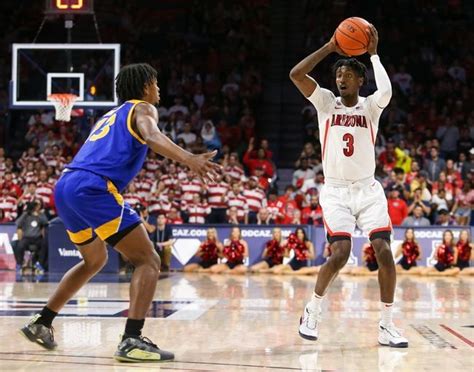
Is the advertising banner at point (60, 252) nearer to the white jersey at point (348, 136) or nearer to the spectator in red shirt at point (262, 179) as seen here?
the spectator in red shirt at point (262, 179)

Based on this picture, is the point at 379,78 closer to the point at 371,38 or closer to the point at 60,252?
the point at 371,38

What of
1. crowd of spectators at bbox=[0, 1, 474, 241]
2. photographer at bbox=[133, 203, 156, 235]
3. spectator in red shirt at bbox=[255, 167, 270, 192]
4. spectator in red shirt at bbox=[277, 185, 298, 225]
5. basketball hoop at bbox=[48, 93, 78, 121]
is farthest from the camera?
spectator in red shirt at bbox=[255, 167, 270, 192]

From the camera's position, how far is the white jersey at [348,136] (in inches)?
290

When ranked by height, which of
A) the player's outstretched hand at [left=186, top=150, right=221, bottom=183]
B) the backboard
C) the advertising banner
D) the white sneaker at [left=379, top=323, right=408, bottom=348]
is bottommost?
the advertising banner

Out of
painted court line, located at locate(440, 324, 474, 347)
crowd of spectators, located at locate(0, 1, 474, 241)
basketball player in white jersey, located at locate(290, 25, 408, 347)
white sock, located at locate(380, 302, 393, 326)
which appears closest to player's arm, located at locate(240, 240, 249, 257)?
crowd of spectators, located at locate(0, 1, 474, 241)

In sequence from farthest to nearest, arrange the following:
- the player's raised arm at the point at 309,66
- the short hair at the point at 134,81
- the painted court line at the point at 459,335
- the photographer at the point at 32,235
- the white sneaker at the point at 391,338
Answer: the photographer at the point at 32,235 → the player's raised arm at the point at 309,66 → the painted court line at the point at 459,335 → the white sneaker at the point at 391,338 → the short hair at the point at 134,81

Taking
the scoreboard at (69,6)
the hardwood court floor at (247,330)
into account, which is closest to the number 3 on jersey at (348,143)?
the hardwood court floor at (247,330)

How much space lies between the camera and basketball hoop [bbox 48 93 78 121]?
52.5ft

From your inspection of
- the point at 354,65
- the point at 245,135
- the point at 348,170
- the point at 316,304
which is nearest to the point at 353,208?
the point at 348,170

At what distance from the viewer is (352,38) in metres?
7.14

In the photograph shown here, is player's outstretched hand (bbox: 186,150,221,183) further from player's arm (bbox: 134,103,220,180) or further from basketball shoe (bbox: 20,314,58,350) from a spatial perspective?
basketball shoe (bbox: 20,314,58,350)

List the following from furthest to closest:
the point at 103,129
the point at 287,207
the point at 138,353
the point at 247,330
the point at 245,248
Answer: the point at 287,207
the point at 245,248
the point at 247,330
the point at 103,129
the point at 138,353

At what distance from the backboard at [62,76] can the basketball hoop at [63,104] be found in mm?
117

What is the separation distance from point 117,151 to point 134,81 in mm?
575
